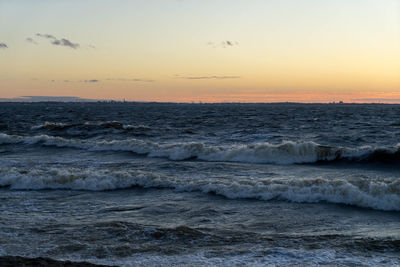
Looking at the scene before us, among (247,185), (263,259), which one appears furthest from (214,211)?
(263,259)

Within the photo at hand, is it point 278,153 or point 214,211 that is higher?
point 278,153

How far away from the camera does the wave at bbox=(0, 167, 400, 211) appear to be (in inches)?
400

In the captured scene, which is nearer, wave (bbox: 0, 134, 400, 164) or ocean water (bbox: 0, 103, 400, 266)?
ocean water (bbox: 0, 103, 400, 266)

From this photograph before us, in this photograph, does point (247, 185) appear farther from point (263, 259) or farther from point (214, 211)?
point (263, 259)

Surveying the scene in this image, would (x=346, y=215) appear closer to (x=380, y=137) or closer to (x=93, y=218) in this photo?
(x=93, y=218)

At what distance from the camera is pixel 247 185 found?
11328 millimetres

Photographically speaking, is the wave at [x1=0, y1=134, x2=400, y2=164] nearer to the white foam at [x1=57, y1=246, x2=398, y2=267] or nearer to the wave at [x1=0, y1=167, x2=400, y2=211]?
the wave at [x1=0, y1=167, x2=400, y2=211]

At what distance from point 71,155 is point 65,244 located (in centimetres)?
1467

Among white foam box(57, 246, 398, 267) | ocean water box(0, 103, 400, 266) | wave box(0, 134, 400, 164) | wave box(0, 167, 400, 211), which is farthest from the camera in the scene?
wave box(0, 134, 400, 164)

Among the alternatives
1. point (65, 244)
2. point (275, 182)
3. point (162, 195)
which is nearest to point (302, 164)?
point (275, 182)

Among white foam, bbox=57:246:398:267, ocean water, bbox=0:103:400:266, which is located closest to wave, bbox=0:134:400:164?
ocean water, bbox=0:103:400:266

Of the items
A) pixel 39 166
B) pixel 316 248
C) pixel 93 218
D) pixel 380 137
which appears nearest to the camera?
pixel 316 248

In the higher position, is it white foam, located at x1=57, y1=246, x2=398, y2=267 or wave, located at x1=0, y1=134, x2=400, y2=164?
wave, located at x1=0, y1=134, x2=400, y2=164

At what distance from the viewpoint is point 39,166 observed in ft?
54.2
